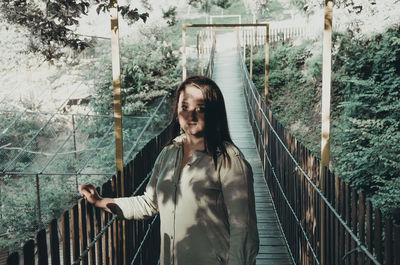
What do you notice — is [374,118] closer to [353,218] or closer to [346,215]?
[346,215]

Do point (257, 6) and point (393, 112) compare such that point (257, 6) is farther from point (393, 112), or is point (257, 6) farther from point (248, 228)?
point (248, 228)

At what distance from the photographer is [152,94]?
18.3m

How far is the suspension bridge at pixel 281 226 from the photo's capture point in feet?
6.86

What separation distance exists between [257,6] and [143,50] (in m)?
14.8

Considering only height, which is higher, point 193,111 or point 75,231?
point 193,111

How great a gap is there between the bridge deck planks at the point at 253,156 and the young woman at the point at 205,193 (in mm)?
3191

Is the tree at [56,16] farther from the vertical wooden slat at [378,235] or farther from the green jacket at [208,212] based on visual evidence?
the vertical wooden slat at [378,235]

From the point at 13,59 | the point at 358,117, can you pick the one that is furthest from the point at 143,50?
the point at 358,117

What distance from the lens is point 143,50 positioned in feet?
64.0

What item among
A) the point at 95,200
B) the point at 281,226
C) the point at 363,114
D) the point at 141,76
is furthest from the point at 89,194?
the point at 141,76

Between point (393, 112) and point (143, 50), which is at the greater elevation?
point (143, 50)

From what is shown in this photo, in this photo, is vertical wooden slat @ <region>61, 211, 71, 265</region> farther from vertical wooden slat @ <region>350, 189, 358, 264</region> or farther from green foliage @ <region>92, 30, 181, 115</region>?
green foliage @ <region>92, 30, 181, 115</region>

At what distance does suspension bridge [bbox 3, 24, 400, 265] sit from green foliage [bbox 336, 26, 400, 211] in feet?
12.3

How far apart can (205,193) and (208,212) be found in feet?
0.31
